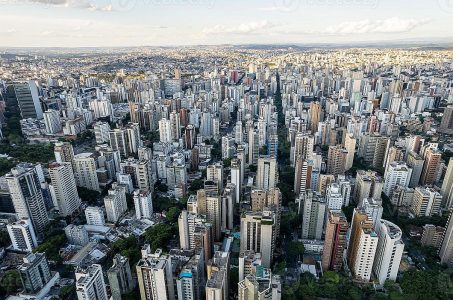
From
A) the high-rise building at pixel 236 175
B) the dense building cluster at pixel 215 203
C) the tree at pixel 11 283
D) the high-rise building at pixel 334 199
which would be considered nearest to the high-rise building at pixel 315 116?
the dense building cluster at pixel 215 203

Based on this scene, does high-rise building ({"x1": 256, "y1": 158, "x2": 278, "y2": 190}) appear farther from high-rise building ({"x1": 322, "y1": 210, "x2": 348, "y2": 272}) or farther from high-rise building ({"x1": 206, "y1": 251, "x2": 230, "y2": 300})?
high-rise building ({"x1": 206, "y1": 251, "x2": 230, "y2": 300})

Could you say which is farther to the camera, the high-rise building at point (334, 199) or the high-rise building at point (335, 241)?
the high-rise building at point (334, 199)

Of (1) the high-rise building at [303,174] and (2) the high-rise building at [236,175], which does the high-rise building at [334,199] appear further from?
(2) the high-rise building at [236,175]

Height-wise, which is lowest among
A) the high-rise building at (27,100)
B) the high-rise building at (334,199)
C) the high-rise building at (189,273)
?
the high-rise building at (189,273)

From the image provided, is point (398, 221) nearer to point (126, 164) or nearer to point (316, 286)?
point (316, 286)

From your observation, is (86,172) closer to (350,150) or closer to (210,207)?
(210,207)

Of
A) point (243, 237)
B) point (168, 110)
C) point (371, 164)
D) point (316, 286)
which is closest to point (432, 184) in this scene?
point (371, 164)

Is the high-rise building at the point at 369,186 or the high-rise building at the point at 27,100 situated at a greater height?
the high-rise building at the point at 27,100
